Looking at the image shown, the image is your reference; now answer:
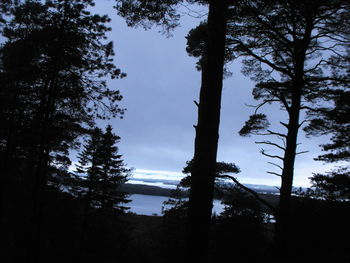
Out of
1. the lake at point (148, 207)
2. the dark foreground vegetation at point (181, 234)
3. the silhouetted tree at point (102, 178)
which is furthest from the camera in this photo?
the lake at point (148, 207)

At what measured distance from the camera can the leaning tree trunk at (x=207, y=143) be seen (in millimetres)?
3869

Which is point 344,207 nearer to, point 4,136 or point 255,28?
point 255,28

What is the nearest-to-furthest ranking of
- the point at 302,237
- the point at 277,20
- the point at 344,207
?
the point at 277,20
the point at 302,237
the point at 344,207

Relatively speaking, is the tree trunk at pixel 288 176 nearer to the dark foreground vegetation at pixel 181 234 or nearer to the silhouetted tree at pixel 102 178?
the dark foreground vegetation at pixel 181 234

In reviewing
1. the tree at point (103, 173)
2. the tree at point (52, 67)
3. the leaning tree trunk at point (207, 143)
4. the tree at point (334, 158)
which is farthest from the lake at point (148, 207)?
the leaning tree trunk at point (207, 143)

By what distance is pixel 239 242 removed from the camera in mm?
12211

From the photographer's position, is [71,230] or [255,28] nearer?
[255,28]

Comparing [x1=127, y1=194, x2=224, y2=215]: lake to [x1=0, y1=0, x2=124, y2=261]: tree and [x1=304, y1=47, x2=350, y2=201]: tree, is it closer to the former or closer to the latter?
[x1=304, y1=47, x2=350, y2=201]: tree

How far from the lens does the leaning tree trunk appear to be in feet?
12.7

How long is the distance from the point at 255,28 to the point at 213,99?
4.24 metres

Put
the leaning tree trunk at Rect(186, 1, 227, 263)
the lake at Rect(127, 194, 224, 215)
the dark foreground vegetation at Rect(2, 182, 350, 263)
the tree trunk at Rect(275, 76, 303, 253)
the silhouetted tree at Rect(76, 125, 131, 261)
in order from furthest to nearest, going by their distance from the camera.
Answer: the lake at Rect(127, 194, 224, 215)
the silhouetted tree at Rect(76, 125, 131, 261)
the dark foreground vegetation at Rect(2, 182, 350, 263)
the tree trunk at Rect(275, 76, 303, 253)
the leaning tree trunk at Rect(186, 1, 227, 263)

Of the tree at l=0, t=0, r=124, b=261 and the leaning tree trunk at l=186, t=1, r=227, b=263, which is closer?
the leaning tree trunk at l=186, t=1, r=227, b=263

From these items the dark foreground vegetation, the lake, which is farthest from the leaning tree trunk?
the lake

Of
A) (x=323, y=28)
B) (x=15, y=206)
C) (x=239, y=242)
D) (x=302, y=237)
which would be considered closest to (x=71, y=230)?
(x=15, y=206)
